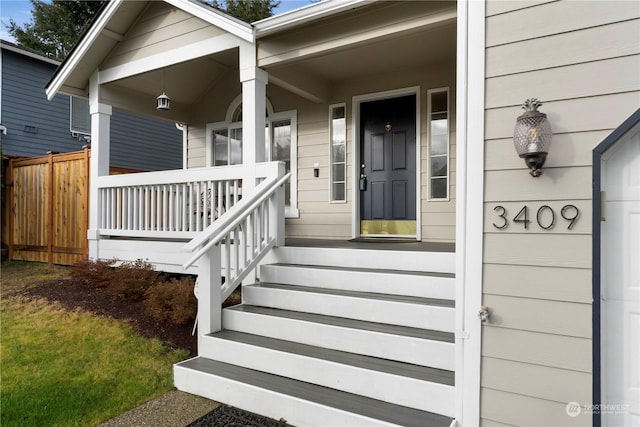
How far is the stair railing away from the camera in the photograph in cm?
327

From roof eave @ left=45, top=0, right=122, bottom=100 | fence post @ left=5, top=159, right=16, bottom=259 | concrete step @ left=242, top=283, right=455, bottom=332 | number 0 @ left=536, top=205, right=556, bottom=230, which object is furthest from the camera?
fence post @ left=5, top=159, right=16, bottom=259

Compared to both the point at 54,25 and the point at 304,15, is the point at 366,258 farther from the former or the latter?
the point at 54,25

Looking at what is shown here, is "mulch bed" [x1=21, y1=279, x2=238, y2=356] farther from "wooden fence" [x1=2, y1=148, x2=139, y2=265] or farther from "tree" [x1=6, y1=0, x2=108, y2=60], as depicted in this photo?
"tree" [x1=6, y1=0, x2=108, y2=60]

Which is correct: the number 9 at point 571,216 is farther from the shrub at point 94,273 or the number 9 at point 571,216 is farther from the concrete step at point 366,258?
the shrub at point 94,273

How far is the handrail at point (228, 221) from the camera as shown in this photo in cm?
312

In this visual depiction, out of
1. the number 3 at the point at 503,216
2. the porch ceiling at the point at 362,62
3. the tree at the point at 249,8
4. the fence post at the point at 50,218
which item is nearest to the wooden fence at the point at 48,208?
the fence post at the point at 50,218

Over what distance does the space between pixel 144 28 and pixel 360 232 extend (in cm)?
409

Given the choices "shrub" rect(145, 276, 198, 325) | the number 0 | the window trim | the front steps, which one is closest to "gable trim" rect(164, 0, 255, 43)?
the window trim

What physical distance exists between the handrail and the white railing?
0.64 meters

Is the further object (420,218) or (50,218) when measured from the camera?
(50,218)

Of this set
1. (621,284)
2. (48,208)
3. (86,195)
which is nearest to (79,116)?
(48,208)

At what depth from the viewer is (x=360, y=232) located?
5.58 m

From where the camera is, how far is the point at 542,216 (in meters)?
2.11

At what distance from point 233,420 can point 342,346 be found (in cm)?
88
